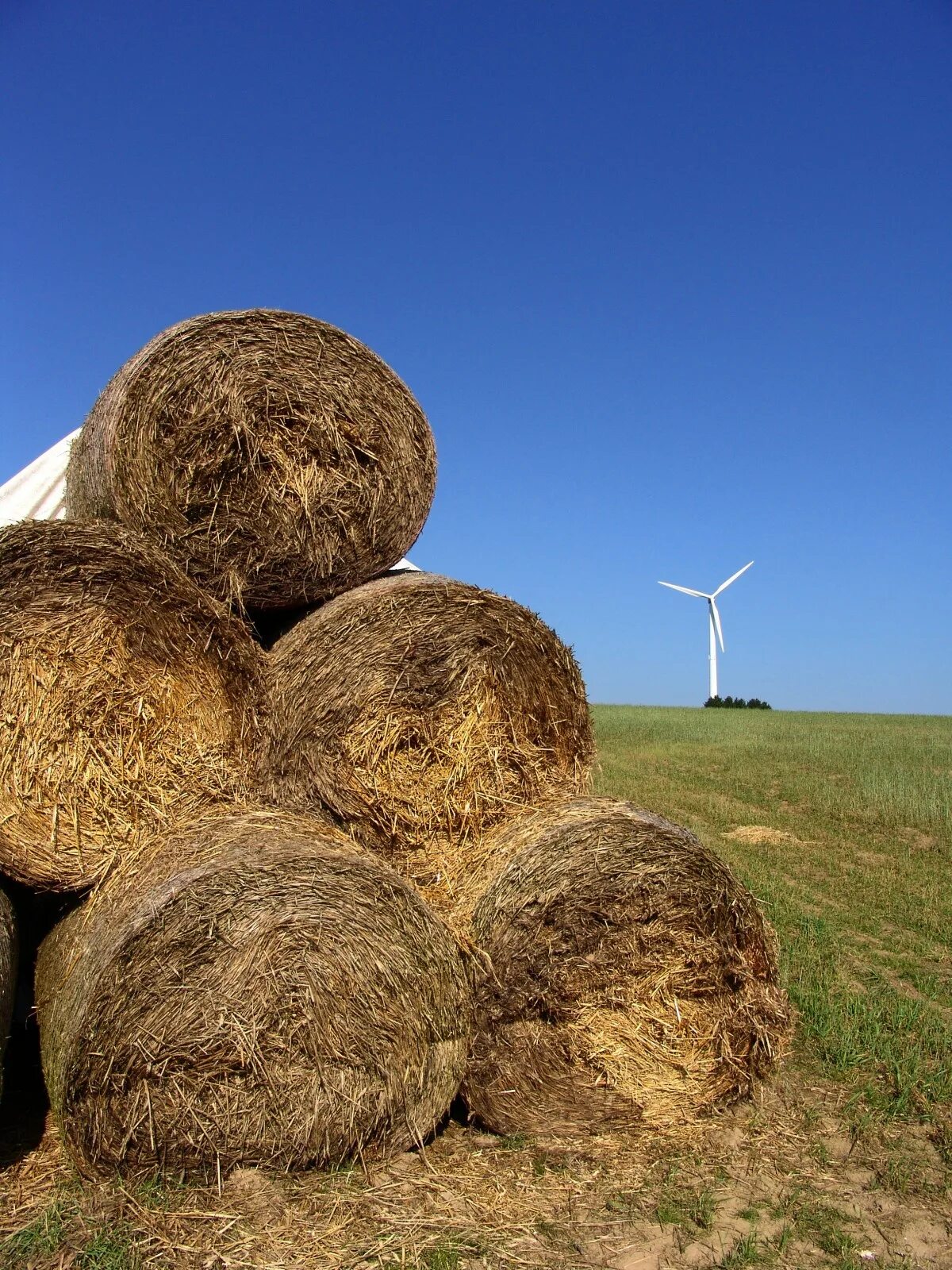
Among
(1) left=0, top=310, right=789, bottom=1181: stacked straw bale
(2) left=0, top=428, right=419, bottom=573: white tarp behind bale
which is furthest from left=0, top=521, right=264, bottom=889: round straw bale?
(2) left=0, top=428, right=419, bottom=573: white tarp behind bale

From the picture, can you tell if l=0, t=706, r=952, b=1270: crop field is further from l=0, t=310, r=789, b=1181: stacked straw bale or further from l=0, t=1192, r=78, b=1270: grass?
l=0, t=310, r=789, b=1181: stacked straw bale

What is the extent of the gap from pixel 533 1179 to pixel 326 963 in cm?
118

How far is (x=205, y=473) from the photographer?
15.9ft

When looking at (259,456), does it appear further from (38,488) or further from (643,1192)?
(38,488)

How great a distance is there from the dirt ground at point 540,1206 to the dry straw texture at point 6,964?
0.54 m

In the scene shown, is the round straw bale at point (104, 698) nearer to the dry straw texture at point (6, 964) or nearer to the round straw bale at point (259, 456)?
the dry straw texture at point (6, 964)

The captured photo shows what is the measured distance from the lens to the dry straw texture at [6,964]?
12.8 ft

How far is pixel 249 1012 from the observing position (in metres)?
3.85

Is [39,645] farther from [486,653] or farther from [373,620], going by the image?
[486,653]

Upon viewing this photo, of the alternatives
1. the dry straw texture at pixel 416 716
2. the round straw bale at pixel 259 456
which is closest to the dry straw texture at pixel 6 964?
the dry straw texture at pixel 416 716

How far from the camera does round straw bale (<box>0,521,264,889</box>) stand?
419cm

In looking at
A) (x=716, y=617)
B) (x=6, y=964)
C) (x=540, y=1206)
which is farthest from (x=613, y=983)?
(x=716, y=617)

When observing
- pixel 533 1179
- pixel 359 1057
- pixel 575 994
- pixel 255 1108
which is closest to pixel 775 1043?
pixel 575 994

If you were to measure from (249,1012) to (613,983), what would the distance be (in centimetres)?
162
